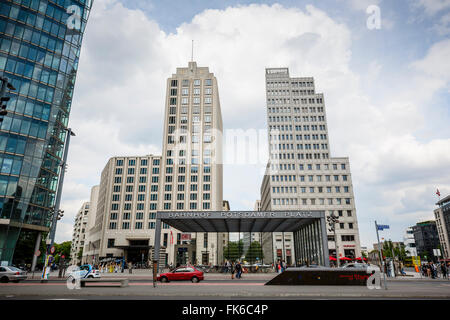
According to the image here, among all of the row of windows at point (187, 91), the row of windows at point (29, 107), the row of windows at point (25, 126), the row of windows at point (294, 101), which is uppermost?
the row of windows at point (187, 91)

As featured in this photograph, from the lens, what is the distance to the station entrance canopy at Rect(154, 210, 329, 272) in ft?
96.6

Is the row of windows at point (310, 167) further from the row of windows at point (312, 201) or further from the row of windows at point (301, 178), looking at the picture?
→ the row of windows at point (312, 201)

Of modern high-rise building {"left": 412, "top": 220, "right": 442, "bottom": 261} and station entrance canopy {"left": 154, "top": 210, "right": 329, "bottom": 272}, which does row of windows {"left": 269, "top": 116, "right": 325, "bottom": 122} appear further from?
modern high-rise building {"left": 412, "top": 220, "right": 442, "bottom": 261}

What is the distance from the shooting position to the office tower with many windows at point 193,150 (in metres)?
75.2

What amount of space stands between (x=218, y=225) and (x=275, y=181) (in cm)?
3974

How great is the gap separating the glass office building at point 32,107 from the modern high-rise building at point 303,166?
174 ft

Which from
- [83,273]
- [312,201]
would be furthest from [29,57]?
[312,201]

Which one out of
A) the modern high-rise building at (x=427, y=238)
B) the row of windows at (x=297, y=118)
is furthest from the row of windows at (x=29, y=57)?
the modern high-rise building at (x=427, y=238)

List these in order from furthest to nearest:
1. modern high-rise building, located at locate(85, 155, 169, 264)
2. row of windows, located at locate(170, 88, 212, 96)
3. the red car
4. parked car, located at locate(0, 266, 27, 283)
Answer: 1. row of windows, located at locate(170, 88, 212, 96)
2. modern high-rise building, located at locate(85, 155, 169, 264)
3. the red car
4. parked car, located at locate(0, 266, 27, 283)

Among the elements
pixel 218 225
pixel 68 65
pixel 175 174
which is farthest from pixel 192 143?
pixel 218 225

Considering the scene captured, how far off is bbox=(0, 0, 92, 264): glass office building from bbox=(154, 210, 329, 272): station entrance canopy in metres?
23.9

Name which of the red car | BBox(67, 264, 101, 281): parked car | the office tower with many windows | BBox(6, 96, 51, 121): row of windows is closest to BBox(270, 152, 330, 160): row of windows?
the office tower with many windows

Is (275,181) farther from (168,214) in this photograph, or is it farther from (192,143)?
(168,214)

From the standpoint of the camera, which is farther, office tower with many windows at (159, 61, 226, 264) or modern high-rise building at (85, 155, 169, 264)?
office tower with many windows at (159, 61, 226, 264)
